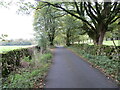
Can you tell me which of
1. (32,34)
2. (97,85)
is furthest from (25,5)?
(97,85)

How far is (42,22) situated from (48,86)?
45.4ft

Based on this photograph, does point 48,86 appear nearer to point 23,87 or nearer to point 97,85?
point 23,87

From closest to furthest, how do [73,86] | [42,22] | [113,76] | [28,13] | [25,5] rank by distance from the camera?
[73,86]
[113,76]
[25,5]
[28,13]
[42,22]

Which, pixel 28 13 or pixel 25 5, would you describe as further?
pixel 28 13

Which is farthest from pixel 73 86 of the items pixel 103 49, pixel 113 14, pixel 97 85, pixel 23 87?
pixel 113 14

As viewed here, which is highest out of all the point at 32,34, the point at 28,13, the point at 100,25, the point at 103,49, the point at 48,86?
the point at 28,13

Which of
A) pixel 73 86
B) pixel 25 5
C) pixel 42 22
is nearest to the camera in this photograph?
pixel 73 86

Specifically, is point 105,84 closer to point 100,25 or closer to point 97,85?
point 97,85

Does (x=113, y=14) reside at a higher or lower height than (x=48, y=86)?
higher

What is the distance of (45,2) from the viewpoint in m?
10.2

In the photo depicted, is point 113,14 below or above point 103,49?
above

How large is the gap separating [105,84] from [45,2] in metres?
9.20

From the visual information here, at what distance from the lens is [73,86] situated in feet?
12.1

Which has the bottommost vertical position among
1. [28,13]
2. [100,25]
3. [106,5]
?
[100,25]
